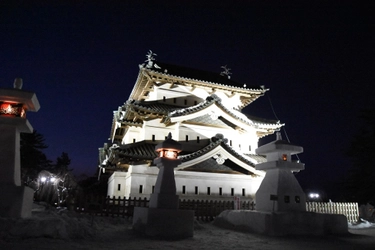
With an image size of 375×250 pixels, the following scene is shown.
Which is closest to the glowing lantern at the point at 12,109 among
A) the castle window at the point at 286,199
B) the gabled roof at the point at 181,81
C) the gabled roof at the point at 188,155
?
the gabled roof at the point at 188,155

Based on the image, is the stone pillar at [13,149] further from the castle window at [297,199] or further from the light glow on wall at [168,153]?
the castle window at [297,199]

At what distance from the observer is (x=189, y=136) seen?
22.7 m

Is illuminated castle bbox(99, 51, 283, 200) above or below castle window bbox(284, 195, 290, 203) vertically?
above

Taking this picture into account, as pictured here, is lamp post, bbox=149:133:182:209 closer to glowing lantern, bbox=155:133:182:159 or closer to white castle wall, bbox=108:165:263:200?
glowing lantern, bbox=155:133:182:159

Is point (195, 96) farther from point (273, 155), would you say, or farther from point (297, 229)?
point (297, 229)

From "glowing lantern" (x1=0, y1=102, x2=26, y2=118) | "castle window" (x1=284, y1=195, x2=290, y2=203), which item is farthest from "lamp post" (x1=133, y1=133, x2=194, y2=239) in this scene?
"glowing lantern" (x1=0, y1=102, x2=26, y2=118)

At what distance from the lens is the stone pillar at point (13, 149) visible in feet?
30.2

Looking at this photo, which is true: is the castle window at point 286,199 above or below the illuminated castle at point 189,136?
below

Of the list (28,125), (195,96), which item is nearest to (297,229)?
(28,125)

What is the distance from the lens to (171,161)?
12.1 metres

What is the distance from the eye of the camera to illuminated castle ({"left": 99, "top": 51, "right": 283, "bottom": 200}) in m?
20.4

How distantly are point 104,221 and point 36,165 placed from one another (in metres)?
31.2

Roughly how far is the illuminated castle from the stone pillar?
345 inches

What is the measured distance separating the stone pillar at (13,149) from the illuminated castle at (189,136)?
877 centimetres
